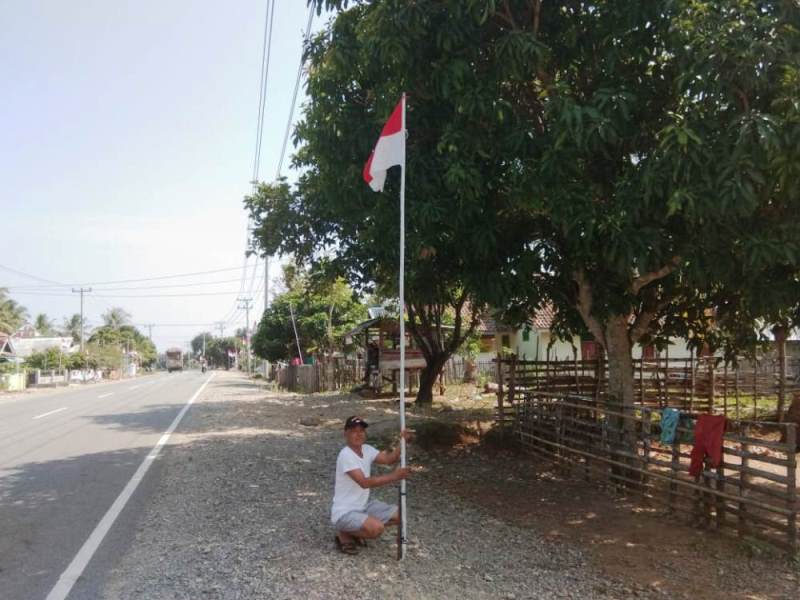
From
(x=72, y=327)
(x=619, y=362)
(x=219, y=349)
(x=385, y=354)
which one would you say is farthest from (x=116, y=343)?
(x=619, y=362)

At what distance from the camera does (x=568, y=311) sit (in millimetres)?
9781

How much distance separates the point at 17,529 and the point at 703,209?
7017mm

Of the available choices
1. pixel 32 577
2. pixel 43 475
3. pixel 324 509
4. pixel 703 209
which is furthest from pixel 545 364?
pixel 32 577

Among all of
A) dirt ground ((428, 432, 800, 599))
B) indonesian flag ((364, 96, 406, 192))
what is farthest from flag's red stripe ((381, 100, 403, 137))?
dirt ground ((428, 432, 800, 599))

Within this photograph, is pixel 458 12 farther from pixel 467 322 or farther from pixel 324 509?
pixel 467 322

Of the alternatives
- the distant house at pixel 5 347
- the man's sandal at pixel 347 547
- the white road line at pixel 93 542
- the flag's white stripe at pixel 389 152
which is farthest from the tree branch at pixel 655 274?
the distant house at pixel 5 347

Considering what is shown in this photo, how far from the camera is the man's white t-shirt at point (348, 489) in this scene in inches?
215

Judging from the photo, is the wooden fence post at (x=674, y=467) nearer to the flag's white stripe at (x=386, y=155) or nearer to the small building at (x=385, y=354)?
the flag's white stripe at (x=386, y=155)

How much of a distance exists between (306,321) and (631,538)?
97.8 ft

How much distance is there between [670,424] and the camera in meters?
6.50

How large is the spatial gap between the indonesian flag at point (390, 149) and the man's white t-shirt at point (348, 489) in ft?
8.35

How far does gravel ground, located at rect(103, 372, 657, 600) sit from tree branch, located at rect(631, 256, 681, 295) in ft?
10.3

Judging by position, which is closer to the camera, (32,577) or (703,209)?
(32,577)

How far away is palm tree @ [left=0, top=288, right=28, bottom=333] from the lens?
2047 inches
